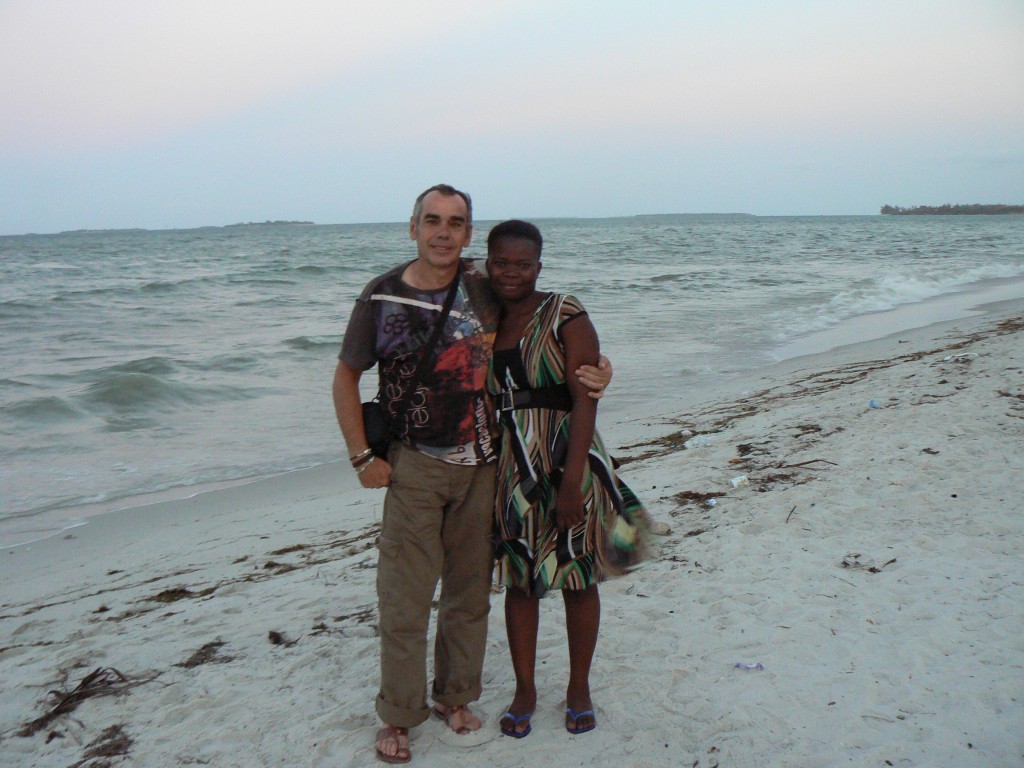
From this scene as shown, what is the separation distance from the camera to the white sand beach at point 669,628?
2705mm

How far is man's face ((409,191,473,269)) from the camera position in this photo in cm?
255

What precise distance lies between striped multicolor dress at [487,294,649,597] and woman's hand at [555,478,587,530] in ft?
0.13

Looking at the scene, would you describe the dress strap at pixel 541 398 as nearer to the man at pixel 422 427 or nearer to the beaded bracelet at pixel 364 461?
the man at pixel 422 427

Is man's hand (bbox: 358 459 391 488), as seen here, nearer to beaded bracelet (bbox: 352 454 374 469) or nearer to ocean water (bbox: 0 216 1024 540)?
beaded bracelet (bbox: 352 454 374 469)

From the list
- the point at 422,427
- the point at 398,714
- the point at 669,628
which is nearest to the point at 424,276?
the point at 422,427

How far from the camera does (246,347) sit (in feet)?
43.9

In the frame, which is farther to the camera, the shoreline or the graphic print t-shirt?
the shoreline

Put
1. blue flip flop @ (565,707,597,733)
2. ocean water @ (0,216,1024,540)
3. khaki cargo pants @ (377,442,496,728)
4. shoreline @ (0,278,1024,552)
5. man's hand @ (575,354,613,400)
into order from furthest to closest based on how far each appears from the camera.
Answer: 1. ocean water @ (0,216,1024,540)
2. shoreline @ (0,278,1024,552)
3. blue flip flop @ (565,707,597,733)
4. khaki cargo pants @ (377,442,496,728)
5. man's hand @ (575,354,613,400)

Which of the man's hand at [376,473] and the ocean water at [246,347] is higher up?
the man's hand at [376,473]

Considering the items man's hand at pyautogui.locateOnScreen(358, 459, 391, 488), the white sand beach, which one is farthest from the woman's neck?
the white sand beach

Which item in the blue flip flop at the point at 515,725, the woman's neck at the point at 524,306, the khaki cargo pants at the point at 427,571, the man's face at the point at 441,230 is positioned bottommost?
the blue flip flop at the point at 515,725

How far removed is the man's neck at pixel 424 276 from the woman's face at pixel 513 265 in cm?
17

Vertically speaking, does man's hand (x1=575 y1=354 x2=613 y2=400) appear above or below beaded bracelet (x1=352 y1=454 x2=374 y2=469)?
above

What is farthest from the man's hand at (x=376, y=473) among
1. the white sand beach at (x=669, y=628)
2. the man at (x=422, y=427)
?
the white sand beach at (x=669, y=628)
